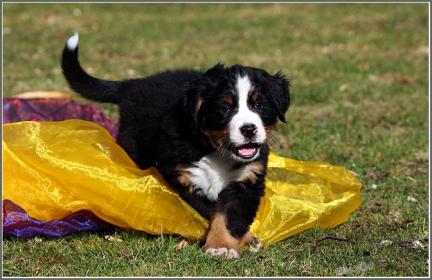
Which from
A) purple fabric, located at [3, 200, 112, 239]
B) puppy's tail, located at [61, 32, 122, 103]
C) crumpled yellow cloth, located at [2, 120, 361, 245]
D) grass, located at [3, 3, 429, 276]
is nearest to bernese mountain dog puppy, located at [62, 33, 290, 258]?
crumpled yellow cloth, located at [2, 120, 361, 245]

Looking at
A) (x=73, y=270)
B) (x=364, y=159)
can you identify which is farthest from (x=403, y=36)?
(x=73, y=270)

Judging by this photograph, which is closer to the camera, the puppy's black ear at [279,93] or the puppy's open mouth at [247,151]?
the puppy's open mouth at [247,151]

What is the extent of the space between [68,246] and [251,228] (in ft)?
3.61

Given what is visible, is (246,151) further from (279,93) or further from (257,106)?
(279,93)

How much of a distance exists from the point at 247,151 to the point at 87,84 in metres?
1.65

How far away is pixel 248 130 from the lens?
3852 millimetres

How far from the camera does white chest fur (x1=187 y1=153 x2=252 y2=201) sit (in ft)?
13.7

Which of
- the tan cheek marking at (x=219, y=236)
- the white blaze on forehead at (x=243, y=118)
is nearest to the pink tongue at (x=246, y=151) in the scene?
the white blaze on forehead at (x=243, y=118)

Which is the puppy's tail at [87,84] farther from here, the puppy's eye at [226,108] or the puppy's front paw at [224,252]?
the puppy's front paw at [224,252]

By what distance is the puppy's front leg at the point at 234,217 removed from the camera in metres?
4.07

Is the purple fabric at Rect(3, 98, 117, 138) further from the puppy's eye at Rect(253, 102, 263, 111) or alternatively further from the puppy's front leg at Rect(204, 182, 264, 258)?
the puppy's eye at Rect(253, 102, 263, 111)

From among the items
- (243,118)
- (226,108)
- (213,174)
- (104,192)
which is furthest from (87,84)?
(243,118)

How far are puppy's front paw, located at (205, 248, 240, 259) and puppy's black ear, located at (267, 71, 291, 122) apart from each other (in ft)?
2.70

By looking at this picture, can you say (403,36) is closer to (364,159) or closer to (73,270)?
(364,159)
